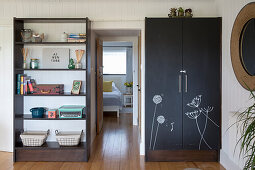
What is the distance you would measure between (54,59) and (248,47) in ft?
8.87

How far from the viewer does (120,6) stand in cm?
381

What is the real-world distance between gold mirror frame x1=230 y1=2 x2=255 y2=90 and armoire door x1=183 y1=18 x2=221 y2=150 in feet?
1.45

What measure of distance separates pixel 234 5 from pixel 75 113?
8.44ft

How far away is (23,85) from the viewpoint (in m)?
3.54

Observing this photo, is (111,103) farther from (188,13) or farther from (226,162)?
(226,162)

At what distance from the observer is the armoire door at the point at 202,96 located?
3.47 m

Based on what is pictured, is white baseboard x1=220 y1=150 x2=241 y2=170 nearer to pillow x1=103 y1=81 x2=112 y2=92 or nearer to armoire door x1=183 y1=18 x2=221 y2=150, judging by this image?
armoire door x1=183 y1=18 x2=221 y2=150

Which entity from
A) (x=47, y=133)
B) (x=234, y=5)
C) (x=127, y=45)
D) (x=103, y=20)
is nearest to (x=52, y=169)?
(x=47, y=133)

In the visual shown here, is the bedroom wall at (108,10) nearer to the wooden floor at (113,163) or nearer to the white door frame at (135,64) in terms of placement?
the wooden floor at (113,163)

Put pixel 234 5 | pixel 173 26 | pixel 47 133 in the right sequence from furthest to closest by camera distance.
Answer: pixel 47 133, pixel 173 26, pixel 234 5

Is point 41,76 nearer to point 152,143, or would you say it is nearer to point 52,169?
point 52,169

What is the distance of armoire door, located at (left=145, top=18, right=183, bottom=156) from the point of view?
137 inches

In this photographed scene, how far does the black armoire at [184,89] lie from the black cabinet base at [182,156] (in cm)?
7

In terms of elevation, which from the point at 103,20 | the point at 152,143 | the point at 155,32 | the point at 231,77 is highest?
the point at 103,20
